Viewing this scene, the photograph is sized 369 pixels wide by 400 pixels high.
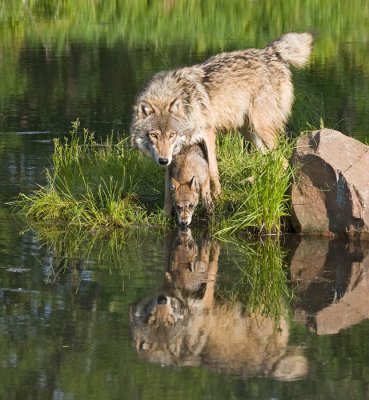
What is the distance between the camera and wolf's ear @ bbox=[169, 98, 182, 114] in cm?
1099

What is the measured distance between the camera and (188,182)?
1089 centimetres

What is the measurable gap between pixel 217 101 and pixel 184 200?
54.7 inches

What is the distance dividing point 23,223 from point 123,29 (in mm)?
13823

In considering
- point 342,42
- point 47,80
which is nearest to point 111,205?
point 47,80

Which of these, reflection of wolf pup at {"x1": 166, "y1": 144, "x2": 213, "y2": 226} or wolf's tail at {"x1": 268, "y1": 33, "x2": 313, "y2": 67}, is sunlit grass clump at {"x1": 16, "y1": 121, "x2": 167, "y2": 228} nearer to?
reflection of wolf pup at {"x1": 166, "y1": 144, "x2": 213, "y2": 226}

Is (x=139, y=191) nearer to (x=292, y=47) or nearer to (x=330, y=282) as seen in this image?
(x=292, y=47)

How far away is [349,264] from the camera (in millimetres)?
9656

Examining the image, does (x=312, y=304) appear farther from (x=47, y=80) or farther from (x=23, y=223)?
(x=47, y=80)

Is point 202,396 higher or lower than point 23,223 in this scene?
higher

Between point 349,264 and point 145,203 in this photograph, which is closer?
point 349,264

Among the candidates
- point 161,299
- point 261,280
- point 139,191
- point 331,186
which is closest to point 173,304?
point 161,299

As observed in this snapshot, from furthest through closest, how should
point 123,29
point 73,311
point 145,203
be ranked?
point 123,29 → point 145,203 → point 73,311

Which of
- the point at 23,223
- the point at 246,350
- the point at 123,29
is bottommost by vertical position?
the point at 123,29

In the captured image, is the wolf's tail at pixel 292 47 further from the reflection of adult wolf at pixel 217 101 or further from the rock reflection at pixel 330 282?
the rock reflection at pixel 330 282
